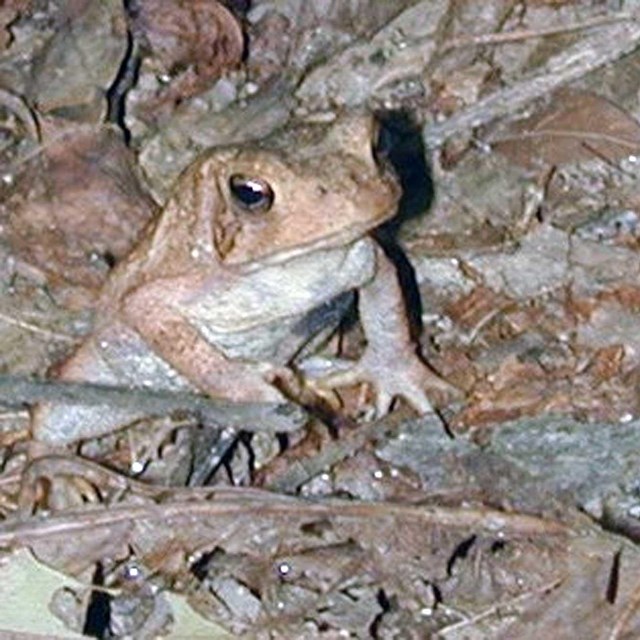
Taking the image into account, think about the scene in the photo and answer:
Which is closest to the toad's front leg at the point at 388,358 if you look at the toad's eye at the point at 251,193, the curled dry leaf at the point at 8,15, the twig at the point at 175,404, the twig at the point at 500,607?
the twig at the point at 175,404

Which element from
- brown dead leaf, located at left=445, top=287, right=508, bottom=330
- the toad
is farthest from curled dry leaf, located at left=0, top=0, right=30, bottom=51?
brown dead leaf, located at left=445, top=287, right=508, bottom=330

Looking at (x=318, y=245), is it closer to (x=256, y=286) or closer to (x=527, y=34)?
(x=256, y=286)

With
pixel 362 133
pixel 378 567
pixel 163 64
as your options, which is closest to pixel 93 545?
pixel 378 567

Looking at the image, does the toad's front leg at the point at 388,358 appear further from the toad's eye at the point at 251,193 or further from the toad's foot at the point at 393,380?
the toad's eye at the point at 251,193

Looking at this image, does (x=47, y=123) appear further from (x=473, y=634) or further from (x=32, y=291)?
(x=473, y=634)

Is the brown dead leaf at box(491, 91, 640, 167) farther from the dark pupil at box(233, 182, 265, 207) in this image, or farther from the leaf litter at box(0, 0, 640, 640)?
the dark pupil at box(233, 182, 265, 207)

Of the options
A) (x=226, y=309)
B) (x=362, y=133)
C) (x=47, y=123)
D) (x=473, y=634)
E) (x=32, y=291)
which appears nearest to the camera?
(x=473, y=634)
